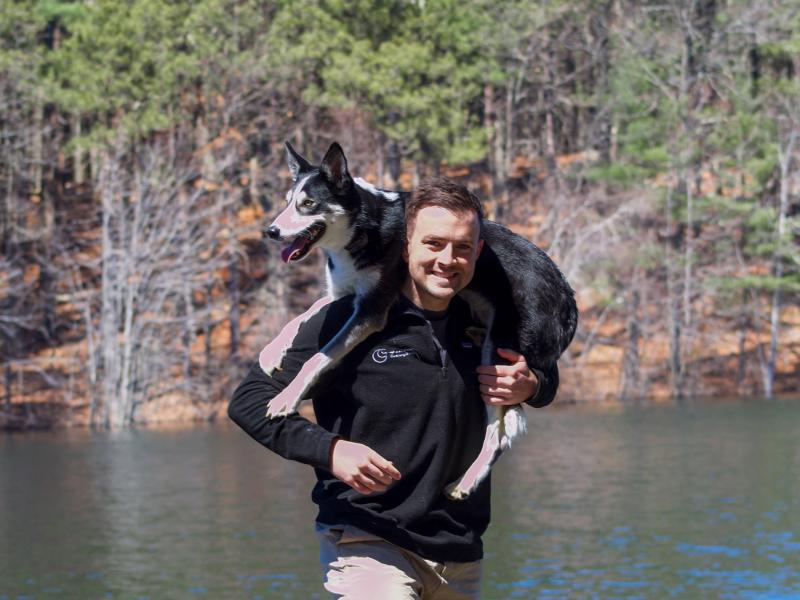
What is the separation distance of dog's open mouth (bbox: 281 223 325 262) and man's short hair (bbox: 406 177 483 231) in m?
0.85

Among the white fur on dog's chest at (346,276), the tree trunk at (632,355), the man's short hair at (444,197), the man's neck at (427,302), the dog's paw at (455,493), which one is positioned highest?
the man's short hair at (444,197)

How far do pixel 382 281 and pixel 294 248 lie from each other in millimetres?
405

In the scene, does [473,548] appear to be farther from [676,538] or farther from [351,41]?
[351,41]

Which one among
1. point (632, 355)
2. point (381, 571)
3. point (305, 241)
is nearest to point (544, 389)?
point (381, 571)

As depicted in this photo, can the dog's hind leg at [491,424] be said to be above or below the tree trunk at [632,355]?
above

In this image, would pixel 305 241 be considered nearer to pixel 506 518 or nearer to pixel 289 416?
pixel 289 416

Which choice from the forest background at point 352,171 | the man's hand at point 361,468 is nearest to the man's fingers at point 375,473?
the man's hand at point 361,468

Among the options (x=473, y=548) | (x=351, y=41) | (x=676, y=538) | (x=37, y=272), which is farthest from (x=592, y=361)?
(x=473, y=548)

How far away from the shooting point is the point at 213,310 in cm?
4584

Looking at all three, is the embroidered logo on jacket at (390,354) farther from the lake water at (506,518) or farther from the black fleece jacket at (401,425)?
the lake water at (506,518)

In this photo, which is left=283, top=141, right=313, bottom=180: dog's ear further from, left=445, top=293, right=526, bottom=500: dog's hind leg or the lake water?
the lake water

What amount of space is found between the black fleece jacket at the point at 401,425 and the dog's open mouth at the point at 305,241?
0.67 metres

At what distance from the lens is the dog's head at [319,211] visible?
562 centimetres

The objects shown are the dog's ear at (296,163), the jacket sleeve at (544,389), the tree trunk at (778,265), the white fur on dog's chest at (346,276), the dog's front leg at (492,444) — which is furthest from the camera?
the tree trunk at (778,265)
